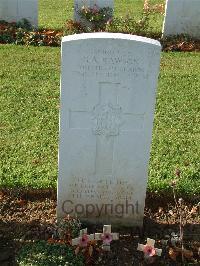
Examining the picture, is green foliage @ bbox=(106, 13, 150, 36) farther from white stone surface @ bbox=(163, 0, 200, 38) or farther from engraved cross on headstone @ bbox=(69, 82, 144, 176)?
engraved cross on headstone @ bbox=(69, 82, 144, 176)

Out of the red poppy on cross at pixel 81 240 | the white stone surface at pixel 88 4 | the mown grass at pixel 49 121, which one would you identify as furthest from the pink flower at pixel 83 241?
the white stone surface at pixel 88 4

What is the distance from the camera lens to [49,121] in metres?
6.66

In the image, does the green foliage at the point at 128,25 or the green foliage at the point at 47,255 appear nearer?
the green foliage at the point at 47,255

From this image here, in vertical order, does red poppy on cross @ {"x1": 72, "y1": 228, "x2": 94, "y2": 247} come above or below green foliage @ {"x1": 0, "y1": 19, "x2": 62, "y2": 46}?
below

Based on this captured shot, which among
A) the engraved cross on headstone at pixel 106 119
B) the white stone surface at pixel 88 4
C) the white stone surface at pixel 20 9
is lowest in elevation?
the engraved cross on headstone at pixel 106 119

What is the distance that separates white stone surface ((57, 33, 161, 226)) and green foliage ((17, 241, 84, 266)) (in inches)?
22.0

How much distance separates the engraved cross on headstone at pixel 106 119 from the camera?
3.94m

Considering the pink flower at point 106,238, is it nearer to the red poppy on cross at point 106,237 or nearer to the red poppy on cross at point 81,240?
the red poppy on cross at point 106,237

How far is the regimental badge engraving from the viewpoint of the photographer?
4000mm

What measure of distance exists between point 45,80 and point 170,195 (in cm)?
395

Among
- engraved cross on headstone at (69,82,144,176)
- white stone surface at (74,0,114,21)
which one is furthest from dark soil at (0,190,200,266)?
white stone surface at (74,0,114,21)

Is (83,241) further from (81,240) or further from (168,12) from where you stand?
(168,12)

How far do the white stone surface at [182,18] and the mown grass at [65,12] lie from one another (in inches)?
18.9

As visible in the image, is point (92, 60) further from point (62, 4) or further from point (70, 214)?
point (62, 4)
